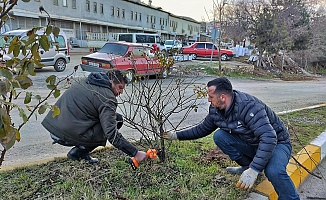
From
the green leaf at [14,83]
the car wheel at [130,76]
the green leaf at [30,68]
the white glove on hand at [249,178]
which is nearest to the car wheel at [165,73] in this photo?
the car wheel at [130,76]

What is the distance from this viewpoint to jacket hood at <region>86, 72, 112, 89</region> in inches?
114

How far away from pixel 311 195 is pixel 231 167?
3.03 feet

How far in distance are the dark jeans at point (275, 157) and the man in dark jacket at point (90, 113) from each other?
893 millimetres

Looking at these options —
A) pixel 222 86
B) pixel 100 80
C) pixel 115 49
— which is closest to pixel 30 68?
pixel 100 80

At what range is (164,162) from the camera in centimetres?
314

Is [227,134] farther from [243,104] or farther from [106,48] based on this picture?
[106,48]

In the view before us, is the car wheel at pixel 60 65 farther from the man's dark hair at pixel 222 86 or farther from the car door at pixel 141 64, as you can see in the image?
the man's dark hair at pixel 222 86

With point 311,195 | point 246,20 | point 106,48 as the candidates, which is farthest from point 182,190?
point 246,20

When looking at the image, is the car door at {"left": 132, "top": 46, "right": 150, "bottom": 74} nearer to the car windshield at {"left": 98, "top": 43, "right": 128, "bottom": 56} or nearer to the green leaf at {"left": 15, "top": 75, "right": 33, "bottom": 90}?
the green leaf at {"left": 15, "top": 75, "right": 33, "bottom": 90}

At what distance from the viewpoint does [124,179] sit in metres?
2.76

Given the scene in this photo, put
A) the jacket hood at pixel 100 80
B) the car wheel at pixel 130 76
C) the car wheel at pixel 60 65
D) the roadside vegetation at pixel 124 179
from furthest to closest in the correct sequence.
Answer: the car wheel at pixel 60 65, the car wheel at pixel 130 76, the jacket hood at pixel 100 80, the roadside vegetation at pixel 124 179

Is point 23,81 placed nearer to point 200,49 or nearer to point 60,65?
point 60,65

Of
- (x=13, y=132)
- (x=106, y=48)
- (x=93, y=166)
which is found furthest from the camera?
(x=106, y=48)

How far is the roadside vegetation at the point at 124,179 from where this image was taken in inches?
98.0
